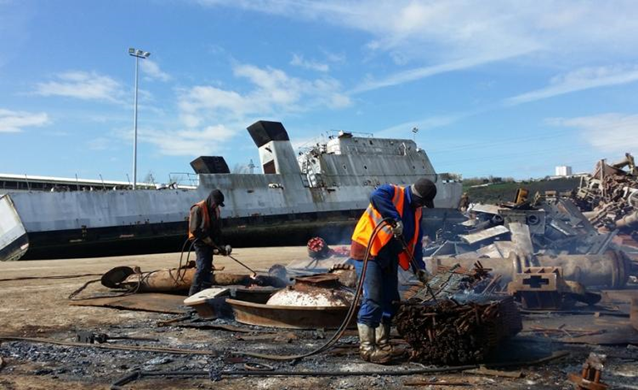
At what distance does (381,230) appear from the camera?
14.2 feet

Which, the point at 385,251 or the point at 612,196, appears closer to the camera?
the point at 385,251

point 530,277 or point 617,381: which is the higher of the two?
point 530,277

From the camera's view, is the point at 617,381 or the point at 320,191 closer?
the point at 617,381

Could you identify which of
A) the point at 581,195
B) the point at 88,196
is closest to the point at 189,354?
the point at 581,195

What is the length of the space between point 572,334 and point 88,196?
18464 mm

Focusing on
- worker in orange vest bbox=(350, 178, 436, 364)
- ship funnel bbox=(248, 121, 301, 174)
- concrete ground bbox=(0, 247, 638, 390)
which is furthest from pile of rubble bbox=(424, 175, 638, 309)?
ship funnel bbox=(248, 121, 301, 174)

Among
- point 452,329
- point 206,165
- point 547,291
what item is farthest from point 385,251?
point 206,165

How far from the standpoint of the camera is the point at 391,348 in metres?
4.18

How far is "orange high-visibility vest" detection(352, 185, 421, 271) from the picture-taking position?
4320mm

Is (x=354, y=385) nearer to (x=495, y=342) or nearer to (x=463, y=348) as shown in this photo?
(x=463, y=348)

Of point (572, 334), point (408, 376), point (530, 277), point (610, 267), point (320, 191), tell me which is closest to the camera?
point (408, 376)

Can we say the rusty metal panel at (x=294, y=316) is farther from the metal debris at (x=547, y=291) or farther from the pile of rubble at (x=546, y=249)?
the pile of rubble at (x=546, y=249)

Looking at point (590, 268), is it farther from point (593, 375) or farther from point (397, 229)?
point (593, 375)

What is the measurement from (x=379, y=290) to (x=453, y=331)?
714 millimetres
